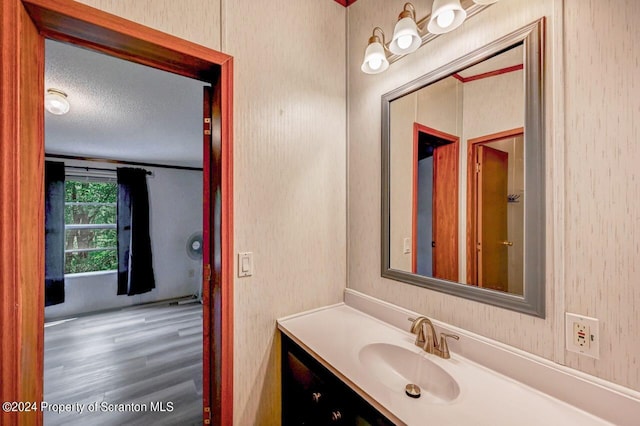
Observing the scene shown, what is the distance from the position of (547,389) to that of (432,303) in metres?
0.43

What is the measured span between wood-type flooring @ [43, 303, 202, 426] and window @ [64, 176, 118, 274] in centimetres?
85

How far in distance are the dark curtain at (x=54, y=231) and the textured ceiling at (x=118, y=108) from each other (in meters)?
0.35

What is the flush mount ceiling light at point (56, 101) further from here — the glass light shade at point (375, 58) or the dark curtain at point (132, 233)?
the dark curtain at point (132, 233)

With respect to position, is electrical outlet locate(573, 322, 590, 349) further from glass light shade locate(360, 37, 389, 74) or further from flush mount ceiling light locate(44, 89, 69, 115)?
flush mount ceiling light locate(44, 89, 69, 115)

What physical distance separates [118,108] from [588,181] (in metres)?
3.05

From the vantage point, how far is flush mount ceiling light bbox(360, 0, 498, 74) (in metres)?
0.94

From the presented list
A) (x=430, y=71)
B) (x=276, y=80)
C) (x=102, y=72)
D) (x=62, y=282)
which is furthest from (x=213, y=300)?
(x=62, y=282)

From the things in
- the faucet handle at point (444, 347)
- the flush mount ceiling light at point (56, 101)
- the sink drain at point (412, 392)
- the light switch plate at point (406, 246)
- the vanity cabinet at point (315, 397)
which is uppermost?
the flush mount ceiling light at point (56, 101)

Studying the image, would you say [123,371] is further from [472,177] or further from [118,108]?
[472,177]

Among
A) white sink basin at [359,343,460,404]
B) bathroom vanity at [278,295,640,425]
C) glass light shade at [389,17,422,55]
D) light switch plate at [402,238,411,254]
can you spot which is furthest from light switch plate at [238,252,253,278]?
glass light shade at [389,17,422,55]

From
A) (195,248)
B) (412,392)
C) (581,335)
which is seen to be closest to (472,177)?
(581,335)

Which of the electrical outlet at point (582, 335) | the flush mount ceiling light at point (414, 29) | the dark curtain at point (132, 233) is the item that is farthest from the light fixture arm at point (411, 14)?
the dark curtain at point (132, 233)

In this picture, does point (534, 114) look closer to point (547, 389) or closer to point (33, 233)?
point (547, 389)

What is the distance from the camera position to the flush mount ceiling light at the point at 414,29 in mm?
936
